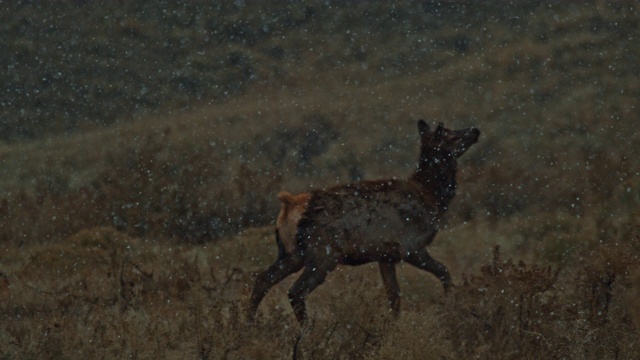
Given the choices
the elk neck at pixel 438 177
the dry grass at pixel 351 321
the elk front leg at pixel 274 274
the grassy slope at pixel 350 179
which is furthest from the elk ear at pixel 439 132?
the elk front leg at pixel 274 274

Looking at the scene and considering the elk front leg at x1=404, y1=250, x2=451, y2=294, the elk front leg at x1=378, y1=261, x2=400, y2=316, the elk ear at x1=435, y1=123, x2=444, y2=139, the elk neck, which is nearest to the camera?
the elk front leg at x1=378, y1=261, x2=400, y2=316

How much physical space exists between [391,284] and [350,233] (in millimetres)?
853

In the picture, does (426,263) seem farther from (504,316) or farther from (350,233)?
(504,316)

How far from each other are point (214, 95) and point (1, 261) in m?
30.0

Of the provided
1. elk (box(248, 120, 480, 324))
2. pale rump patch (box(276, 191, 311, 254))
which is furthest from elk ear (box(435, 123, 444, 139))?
pale rump patch (box(276, 191, 311, 254))

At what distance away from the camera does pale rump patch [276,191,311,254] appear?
10.6 m

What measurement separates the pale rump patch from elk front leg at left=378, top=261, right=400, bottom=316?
1029 millimetres

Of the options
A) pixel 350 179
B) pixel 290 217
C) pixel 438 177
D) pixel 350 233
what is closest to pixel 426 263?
pixel 350 233

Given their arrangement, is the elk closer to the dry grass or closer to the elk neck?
the dry grass

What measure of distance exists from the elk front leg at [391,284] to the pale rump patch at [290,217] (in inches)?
40.5

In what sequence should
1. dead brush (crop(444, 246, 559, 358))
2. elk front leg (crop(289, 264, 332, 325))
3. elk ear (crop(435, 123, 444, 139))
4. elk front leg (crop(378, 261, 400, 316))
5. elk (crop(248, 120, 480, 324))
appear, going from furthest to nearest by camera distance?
elk ear (crop(435, 123, 444, 139)) < elk front leg (crop(378, 261, 400, 316)) < elk (crop(248, 120, 480, 324)) < elk front leg (crop(289, 264, 332, 325)) < dead brush (crop(444, 246, 559, 358))

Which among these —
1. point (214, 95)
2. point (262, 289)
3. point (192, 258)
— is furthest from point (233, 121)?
point (262, 289)

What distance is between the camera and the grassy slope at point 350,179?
9.03 metres

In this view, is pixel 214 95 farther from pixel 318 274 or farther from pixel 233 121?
pixel 318 274
